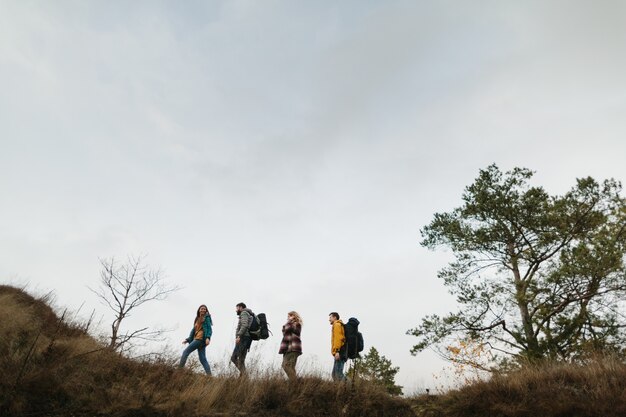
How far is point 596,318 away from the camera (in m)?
12.0

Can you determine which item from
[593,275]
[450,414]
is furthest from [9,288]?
[593,275]

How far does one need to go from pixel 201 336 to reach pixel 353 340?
3.29 metres

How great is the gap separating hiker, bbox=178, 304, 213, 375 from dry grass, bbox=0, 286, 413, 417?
1.59ft

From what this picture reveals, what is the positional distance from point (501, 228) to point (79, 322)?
45.5 ft

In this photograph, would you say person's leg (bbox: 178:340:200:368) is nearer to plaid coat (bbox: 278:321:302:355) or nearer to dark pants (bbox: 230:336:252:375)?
dark pants (bbox: 230:336:252:375)

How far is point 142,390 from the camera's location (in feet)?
19.2

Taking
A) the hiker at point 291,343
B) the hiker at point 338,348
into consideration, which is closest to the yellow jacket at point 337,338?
the hiker at point 338,348

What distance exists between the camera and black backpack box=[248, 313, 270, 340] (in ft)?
27.7

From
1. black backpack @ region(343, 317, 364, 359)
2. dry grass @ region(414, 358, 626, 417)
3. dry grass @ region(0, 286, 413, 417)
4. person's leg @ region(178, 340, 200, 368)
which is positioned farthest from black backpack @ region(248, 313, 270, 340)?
dry grass @ region(414, 358, 626, 417)

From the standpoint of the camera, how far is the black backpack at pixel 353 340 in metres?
8.06

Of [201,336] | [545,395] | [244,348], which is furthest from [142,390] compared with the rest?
[545,395]

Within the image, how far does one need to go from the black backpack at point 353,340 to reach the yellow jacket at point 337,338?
95 mm

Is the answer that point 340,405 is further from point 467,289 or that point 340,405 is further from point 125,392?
point 467,289

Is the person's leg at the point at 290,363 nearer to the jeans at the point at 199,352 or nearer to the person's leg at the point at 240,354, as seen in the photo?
the person's leg at the point at 240,354
